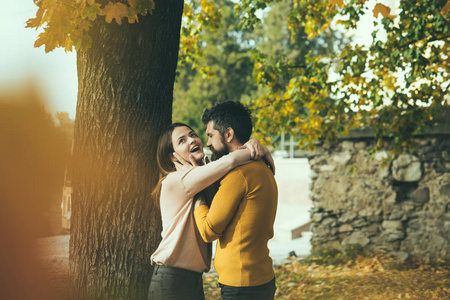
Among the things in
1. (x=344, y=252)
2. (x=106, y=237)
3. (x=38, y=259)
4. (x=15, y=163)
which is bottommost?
(x=344, y=252)

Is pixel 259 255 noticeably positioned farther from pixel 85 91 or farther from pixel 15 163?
pixel 15 163

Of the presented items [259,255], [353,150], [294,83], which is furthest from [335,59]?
[259,255]

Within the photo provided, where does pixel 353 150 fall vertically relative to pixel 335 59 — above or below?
below

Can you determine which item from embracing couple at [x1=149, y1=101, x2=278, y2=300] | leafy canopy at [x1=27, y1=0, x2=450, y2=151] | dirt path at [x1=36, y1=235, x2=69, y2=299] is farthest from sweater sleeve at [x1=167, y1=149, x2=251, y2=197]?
leafy canopy at [x1=27, y1=0, x2=450, y2=151]

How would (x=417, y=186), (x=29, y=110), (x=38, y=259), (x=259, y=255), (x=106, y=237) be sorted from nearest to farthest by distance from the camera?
(x=259, y=255)
(x=106, y=237)
(x=29, y=110)
(x=38, y=259)
(x=417, y=186)

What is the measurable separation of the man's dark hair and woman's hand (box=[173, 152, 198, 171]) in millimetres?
260

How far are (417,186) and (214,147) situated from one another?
21.5 feet

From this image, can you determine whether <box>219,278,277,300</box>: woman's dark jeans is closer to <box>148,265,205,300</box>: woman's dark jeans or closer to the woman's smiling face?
<box>148,265,205,300</box>: woman's dark jeans

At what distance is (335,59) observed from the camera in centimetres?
644

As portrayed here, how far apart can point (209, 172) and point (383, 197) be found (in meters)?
6.70

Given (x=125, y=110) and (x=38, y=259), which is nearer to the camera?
(x=125, y=110)

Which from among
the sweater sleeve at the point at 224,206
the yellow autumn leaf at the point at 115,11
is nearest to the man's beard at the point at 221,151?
the sweater sleeve at the point at 224,206

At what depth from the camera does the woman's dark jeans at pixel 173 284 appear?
235 cm

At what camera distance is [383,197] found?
8.16 metres
